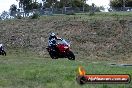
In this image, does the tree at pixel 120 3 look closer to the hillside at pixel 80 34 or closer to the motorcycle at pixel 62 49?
the hillside at pixel 80 34

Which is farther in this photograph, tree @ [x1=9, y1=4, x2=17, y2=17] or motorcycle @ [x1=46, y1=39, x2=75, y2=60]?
tree @ [x1=9, y1=4, x2=17, y2=17]

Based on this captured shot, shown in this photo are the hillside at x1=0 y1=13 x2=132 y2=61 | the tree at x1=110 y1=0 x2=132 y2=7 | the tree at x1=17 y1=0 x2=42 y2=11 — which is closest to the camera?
the hillside at x1=0 y1=13 x2=132 y2=61

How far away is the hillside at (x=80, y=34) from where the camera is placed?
48312mm

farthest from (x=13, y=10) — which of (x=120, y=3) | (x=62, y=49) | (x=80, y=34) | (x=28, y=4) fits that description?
(x=62, y=49)

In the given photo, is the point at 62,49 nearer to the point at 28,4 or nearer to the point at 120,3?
the point at 120,3

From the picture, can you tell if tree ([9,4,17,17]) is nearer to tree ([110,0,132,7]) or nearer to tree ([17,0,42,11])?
tree ([17,0,42,11])

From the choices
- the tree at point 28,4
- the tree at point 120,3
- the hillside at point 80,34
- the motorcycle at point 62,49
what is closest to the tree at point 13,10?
the tree at point 28,4

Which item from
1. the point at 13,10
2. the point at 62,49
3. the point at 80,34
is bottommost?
the point at 80,34

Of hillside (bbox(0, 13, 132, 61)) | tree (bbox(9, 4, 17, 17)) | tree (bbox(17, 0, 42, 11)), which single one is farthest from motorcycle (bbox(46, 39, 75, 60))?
tree (bbox(17, 0, 42, 11))

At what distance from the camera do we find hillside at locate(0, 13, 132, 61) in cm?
4831

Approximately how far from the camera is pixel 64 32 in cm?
5419

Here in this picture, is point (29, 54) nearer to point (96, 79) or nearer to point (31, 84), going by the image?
point (31, 84)

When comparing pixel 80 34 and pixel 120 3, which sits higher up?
pixel 120 3

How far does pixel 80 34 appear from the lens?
53062 mm
